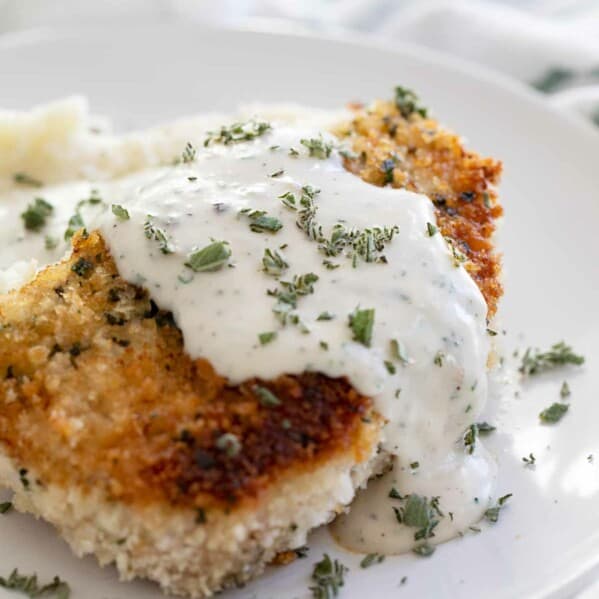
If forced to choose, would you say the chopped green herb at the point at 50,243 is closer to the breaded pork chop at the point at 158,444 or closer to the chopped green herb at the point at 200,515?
the breaded pork chop at the point at 158,444

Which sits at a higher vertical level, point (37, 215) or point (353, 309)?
point (37, 215)

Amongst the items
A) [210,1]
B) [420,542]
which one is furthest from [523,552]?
[210,1]

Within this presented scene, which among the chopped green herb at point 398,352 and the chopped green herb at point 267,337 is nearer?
the chopped green herb at point 267,337

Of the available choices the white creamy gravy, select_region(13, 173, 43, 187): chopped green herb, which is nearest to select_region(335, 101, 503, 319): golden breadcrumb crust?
the white creamy gravy

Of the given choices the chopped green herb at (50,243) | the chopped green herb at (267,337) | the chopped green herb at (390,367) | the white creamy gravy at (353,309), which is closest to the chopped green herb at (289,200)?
the white creamy gravy at (353,309)

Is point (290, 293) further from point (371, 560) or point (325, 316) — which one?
point (371, 560)

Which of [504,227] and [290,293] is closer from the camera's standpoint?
[290,293]

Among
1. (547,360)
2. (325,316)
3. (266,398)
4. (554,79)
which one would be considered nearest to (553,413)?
(547,360)
